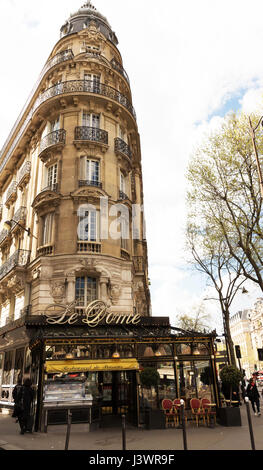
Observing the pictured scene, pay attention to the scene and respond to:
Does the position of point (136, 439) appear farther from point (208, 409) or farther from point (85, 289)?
point (85, 289)

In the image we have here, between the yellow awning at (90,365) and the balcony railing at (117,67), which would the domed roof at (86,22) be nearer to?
the balcony railing at (117,67)

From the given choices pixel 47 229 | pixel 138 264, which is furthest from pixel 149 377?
pixel 47 229

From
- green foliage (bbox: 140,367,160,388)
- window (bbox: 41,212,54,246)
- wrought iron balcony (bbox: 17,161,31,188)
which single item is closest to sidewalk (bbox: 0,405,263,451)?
green foliage (bbox: 140,367,160,388)

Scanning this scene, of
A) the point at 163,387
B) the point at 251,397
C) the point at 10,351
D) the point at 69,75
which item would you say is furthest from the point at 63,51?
the point at 251,397

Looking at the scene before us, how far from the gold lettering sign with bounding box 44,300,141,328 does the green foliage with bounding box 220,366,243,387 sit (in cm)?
463

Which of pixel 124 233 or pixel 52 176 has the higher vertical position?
pixel 52 176

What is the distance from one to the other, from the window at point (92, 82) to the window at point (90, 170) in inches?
225

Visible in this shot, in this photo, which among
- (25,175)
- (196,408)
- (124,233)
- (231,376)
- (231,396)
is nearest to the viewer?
(196,408)

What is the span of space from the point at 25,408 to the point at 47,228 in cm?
1061

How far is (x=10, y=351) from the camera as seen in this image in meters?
20.9

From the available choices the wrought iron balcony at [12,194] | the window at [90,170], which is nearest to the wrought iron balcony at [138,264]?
the window at [90,170]

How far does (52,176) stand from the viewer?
21.6 metres

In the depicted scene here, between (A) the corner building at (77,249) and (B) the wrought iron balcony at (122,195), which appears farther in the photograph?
(B) the wrought iron balcony at (122,195)

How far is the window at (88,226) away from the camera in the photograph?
19344mm
